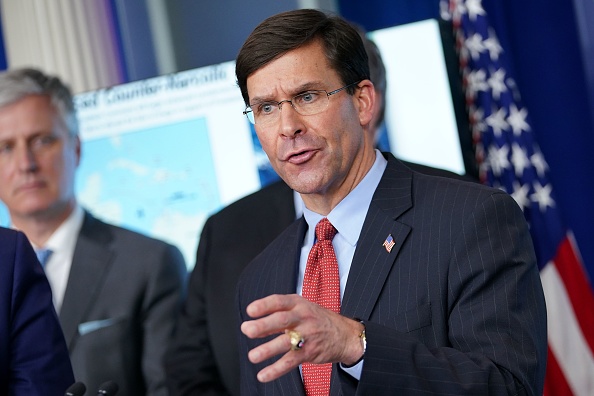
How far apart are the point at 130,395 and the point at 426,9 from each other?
2475 millimetres

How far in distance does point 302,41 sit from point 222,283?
1.42 metres

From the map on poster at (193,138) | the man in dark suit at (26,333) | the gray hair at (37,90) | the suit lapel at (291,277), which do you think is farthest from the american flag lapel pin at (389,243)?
the gray hair at (37,90)

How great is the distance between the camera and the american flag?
167 inches

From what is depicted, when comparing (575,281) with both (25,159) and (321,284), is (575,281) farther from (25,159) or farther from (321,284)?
(25,159)

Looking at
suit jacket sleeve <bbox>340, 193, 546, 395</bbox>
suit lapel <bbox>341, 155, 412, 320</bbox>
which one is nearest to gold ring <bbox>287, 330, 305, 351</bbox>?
suit jacket sleeve <bbox>340, 193, 546, 395</bbox>

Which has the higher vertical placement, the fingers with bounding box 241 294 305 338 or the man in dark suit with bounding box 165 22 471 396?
the fingers with bounding box 241 294 305 338

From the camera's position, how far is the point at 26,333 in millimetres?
Result: 2289

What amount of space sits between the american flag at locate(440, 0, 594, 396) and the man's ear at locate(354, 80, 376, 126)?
6.65 feet

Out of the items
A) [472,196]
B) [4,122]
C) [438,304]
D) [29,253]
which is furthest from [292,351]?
[4,122]

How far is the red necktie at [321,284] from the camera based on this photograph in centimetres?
216

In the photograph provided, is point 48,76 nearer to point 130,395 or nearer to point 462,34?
point 130,395

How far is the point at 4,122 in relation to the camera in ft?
13.9

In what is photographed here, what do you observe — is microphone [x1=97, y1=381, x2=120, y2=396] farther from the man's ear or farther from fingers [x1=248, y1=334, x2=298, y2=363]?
the man's ear

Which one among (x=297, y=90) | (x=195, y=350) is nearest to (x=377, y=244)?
(x=297, y=90)
